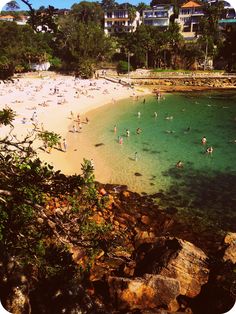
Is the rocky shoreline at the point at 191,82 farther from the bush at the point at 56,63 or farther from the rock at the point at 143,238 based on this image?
the rock at the point at 143,238

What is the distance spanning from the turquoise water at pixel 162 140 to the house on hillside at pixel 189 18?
12.8 m

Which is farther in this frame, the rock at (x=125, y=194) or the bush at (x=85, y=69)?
the bush at (x=85, y=69)

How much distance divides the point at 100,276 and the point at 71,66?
3718cm

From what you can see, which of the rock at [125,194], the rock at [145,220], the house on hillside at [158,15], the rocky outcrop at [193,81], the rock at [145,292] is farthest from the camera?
the rocky outcrop at [193,81]

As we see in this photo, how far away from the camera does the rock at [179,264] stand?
9.84 m

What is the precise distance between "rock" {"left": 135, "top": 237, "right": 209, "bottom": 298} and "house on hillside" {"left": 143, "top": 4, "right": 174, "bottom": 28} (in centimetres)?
3702

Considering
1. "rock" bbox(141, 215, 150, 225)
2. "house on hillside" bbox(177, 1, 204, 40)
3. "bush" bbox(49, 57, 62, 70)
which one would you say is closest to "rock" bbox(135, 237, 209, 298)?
"rock" bbox(141, 215, 150, 225)

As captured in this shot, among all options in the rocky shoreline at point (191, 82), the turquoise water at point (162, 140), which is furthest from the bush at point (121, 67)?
the turquoise water at point (162, 140)

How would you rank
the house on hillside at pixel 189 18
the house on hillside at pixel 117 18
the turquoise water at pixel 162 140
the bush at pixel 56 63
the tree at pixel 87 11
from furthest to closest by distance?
1. the house on hillside at pixel 189 18
2. the bush at pixel 56 63
3. the turquoise water at pixel 162 140
4. the house on hillside at pixel 117 18
5. the tree at pixel 87 11

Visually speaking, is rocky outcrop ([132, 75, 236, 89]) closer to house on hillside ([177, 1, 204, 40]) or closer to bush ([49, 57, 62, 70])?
house on hillside ([177, 1, 204, 40])

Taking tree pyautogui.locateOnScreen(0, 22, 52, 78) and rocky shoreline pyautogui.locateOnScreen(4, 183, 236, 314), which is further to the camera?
tree pyautogui.locateOnScreen(0, 22, 52, 78)

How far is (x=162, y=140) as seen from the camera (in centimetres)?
2931

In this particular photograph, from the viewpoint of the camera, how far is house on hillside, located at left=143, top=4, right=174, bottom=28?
144 feet

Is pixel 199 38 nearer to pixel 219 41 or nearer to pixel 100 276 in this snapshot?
pixel 219 41
